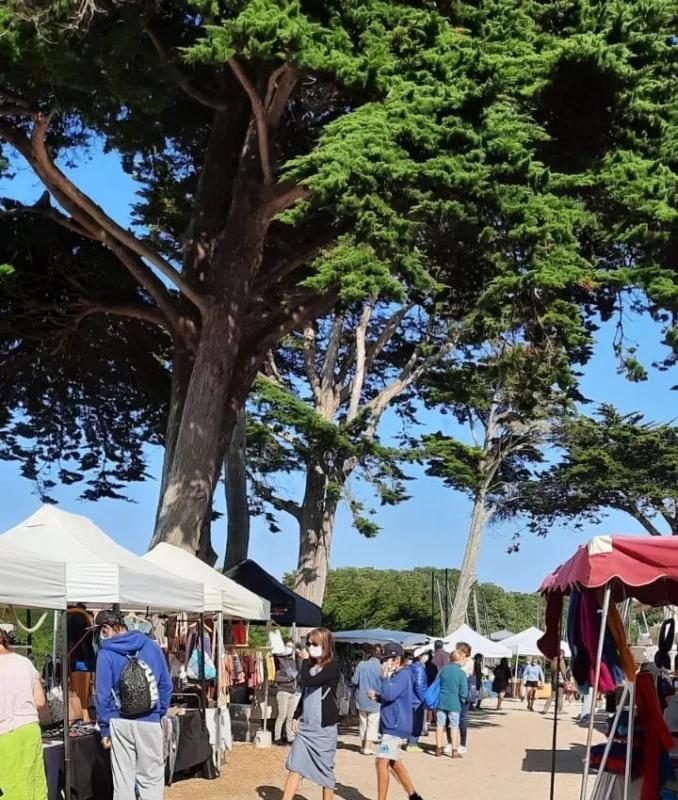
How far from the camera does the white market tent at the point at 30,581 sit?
25.6 feet

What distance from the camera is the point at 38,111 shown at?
15883 mm

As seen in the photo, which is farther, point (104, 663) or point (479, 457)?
point (479, 457)

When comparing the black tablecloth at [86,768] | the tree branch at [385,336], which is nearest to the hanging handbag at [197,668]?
the black tablecloth at [86,768]

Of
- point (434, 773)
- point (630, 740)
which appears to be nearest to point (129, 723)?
point (630, 740)

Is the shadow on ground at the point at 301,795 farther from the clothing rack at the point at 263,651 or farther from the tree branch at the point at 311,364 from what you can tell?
the tree branch at the point at 311,364

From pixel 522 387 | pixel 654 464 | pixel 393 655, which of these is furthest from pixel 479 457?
pixel 393 655

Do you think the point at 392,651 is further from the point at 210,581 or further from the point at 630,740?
the point at 210,581

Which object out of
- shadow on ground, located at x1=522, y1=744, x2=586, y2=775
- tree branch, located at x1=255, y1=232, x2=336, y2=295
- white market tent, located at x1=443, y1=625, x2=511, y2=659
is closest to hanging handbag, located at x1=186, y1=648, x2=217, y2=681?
shadow on ground, located at x1=522, y1=744, x2=586, y2=775

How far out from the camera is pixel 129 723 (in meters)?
8.68

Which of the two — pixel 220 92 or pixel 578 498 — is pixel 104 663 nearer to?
pixel 220 92

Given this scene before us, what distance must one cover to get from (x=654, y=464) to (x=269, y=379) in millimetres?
17360

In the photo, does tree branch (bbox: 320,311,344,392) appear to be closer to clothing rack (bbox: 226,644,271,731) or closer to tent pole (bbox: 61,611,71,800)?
clothing rack (bbox: 226,644,271,731)

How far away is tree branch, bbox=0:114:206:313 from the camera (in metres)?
17.1

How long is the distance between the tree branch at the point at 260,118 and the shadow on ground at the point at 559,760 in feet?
31.0
